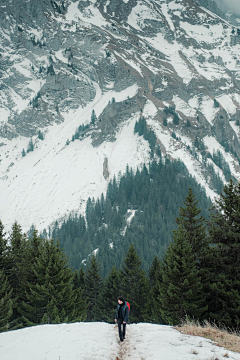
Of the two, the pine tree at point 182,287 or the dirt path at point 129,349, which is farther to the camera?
the pine tree at point 182,287

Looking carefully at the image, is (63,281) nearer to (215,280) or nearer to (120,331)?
(215,280)

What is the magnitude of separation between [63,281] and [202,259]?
11136 mm

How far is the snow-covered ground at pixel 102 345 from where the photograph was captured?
12.0 m

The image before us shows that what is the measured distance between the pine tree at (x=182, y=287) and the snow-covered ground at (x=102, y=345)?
6529mm

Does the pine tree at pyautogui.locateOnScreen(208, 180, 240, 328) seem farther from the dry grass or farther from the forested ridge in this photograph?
the forested ridge

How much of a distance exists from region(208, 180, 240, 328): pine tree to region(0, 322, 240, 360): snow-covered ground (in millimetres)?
6937

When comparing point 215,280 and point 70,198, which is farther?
point 70,198

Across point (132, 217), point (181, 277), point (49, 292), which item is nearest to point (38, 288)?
point (49, 292)

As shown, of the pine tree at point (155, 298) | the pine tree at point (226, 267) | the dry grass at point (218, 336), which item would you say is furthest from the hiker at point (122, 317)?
the pine tree at point (155, 298)

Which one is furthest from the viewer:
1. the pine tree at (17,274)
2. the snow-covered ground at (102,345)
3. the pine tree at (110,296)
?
the pine tree at (110,296)

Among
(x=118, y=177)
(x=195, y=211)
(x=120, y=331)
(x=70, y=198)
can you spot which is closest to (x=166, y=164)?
(x=118, y=177)

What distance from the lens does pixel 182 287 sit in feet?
74.2

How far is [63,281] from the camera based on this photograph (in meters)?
26.8

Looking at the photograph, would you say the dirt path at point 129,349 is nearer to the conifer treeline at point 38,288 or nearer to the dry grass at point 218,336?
the dry grass at point 218,336
